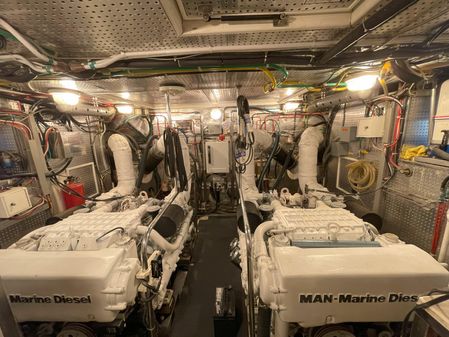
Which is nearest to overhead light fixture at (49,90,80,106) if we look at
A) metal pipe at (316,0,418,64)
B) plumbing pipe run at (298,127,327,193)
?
metal pipe at (316,0,418,64)

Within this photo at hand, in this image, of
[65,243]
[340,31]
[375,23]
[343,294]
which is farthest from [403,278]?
[65,243]

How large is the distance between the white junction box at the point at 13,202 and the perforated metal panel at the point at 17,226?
148mm

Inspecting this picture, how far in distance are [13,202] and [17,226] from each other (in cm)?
32

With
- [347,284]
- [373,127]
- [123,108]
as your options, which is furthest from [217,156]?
[347,284]

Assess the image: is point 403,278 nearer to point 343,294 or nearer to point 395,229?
point 343,294

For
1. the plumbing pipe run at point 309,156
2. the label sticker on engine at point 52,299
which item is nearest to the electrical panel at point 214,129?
the plumbing pipe run at point 309,156

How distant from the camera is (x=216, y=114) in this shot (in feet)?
15.0

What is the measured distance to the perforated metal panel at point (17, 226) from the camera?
186cm

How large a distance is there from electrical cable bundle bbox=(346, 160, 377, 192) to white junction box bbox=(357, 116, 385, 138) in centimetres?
40

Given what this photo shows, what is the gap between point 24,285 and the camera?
113 centimetres

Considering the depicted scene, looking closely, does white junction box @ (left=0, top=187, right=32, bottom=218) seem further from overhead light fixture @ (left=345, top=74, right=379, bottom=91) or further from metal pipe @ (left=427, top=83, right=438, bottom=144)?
metal pipe @ (left=427, top=83, right=438, bottom=144)

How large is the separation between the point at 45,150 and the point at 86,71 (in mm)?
1592

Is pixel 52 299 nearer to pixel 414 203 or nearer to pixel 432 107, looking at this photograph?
pixel 414 203

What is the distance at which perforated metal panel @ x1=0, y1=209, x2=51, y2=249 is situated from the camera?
1863 mm
